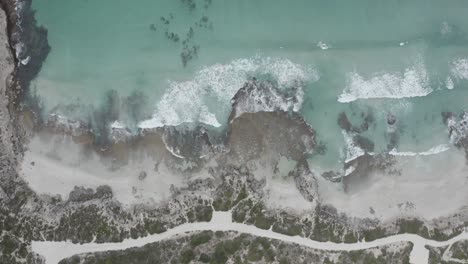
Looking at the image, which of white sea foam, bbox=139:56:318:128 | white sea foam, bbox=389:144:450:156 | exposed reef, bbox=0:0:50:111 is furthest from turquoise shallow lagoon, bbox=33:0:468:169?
exposed reef, bbox=0:0:50:111

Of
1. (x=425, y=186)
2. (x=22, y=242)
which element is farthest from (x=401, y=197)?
(x=22, y=242)

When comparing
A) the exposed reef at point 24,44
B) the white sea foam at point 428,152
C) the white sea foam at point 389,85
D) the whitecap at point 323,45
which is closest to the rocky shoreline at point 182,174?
the exposed reef at point 24,44

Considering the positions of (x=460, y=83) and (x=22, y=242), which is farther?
(x=460, y=83)

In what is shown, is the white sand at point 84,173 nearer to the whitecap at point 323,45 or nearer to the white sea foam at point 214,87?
the white sea foam at point 214,87

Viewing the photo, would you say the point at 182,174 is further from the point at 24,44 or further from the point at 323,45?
the point at 24,44

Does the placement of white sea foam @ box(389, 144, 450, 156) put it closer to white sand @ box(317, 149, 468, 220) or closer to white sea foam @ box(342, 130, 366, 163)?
white sand @ box(317, 149, 468, 220)

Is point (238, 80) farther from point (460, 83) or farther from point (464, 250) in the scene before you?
point (464, 250)
